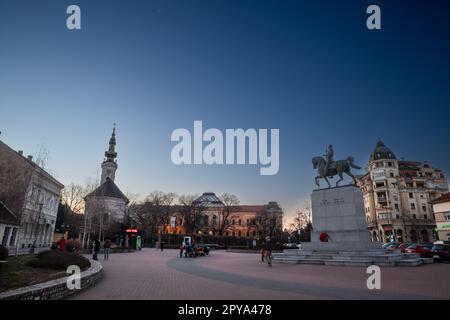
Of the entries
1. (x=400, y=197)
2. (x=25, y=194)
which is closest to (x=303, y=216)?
(x=400, y=197)

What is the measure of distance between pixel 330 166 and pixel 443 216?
52400mm

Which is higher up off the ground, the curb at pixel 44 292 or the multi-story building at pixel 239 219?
the multi-story building at pixel 239 219

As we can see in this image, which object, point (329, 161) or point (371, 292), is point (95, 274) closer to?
point (371, 292)

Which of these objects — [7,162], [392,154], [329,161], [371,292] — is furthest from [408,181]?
[7,162]

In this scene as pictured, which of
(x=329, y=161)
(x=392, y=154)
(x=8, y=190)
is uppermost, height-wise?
(x=392, y=154)

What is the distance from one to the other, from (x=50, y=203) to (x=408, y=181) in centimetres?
9621

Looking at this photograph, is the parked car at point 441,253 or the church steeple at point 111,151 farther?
the church steeple at point 111,151

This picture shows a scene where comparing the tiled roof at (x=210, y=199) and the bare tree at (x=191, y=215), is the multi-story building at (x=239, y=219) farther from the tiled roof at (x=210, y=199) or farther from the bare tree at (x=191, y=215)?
the bare tree at (x=191, y=215)

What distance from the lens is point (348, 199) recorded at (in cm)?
2339

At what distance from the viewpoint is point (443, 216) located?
5947cm

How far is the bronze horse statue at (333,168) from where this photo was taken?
24.2 meters

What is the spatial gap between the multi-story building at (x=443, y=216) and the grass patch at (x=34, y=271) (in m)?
70.9

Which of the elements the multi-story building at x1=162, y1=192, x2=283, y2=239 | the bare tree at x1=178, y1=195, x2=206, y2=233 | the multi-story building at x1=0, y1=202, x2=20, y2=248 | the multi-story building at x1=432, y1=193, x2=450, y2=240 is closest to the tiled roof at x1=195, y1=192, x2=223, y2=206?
the multi-story building at x1=162, y1=192, x2=283, y2=239

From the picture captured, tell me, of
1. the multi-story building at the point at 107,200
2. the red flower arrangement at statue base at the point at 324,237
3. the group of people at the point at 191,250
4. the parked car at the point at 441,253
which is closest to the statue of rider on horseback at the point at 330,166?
the red flower arrangement at statue base at the point at 324,237
